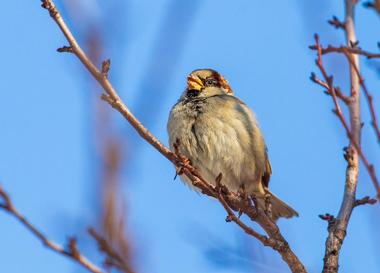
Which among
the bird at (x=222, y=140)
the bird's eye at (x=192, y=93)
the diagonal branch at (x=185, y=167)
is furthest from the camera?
the bird's eye at (x=192, y=93)

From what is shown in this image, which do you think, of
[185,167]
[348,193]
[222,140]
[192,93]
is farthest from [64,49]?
[192,93]

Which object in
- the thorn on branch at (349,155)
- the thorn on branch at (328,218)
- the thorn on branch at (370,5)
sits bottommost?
the thorn on branch at (370,5)

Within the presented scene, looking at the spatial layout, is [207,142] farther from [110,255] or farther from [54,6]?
[110,255]

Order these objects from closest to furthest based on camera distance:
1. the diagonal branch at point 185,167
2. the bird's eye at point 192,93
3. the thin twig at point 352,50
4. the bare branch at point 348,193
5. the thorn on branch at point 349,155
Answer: the thin twig at point 352,50
the diagonal branch at point 185,167
the bare branch at point 348,193
the thorn on branch at point 349,155
the bird's eye at point 192,93

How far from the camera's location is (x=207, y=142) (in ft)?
15.6

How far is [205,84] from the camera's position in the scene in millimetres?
5461

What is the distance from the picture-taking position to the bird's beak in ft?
17.4

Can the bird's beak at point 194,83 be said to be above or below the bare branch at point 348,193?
above

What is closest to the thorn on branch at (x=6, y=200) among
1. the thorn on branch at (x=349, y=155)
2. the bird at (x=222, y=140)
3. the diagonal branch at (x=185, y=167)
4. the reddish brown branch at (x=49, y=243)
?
the reddish brown branch at (x=49, y=243)

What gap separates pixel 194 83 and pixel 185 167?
2.15m

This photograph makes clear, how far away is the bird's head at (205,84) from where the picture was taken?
528 centimetres

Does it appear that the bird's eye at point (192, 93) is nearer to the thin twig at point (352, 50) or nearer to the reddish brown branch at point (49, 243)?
the thin twig at point (352, 50)

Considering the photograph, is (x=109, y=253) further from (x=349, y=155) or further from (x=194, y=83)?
(x=194, y=83)

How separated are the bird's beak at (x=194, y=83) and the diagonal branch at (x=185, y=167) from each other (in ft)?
5.56
